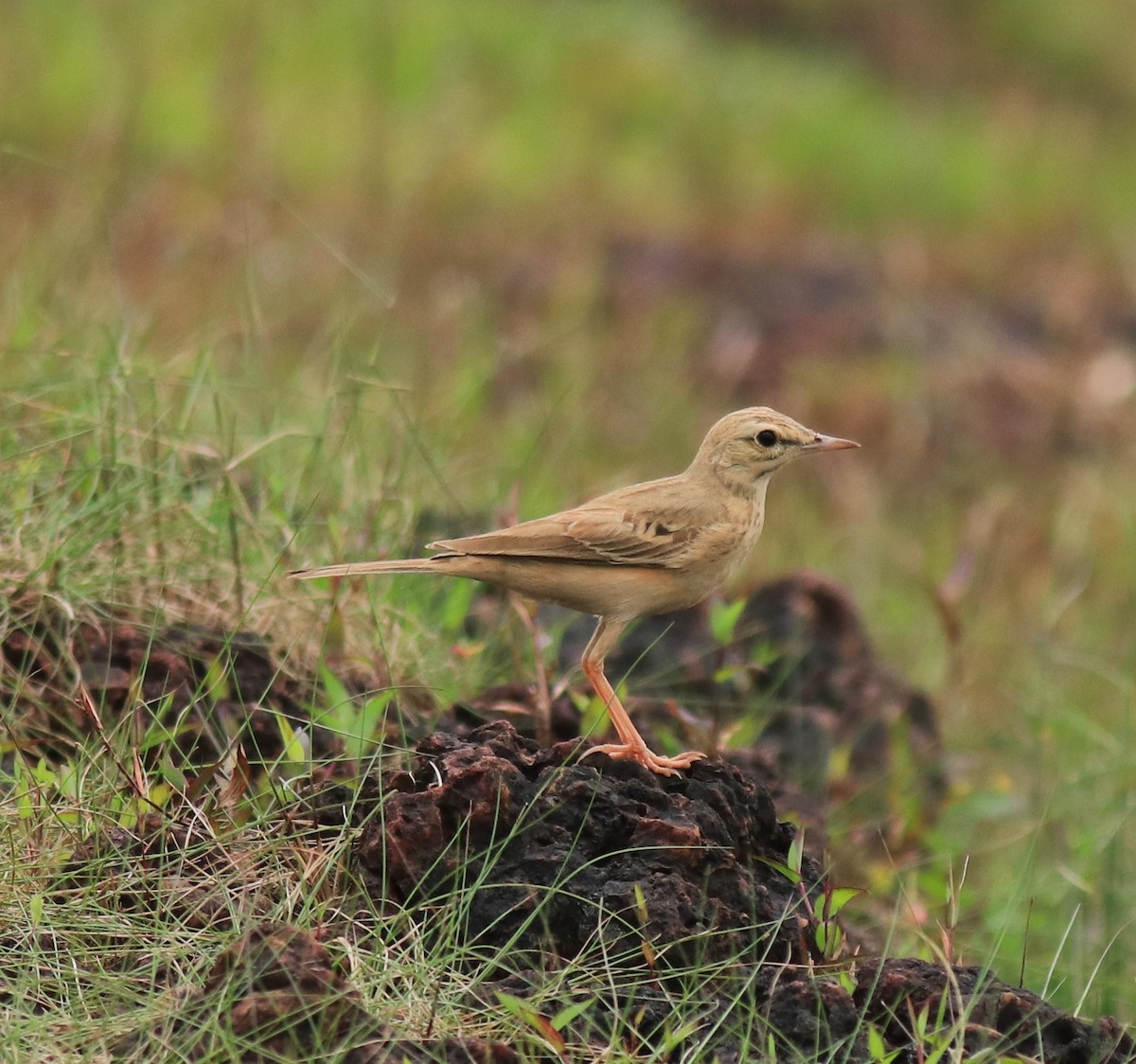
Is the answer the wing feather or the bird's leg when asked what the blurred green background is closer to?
the wing feather

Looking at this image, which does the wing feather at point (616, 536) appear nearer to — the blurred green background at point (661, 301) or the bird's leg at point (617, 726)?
the bird's leg at point (617, 726)

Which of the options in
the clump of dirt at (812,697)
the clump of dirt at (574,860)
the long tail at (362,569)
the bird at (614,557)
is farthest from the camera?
the clump of dirt at (812,697)

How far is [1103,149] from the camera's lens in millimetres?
17359

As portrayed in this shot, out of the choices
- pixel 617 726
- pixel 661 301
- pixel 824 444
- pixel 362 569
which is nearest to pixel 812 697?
pixel 824 444

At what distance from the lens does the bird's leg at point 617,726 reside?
12.8 ft

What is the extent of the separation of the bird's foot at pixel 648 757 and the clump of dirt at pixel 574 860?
4.2 inches

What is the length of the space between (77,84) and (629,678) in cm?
914

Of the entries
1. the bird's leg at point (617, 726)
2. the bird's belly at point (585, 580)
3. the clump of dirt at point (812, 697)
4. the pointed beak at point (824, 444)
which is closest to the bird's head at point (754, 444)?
the pointed beak at point (824, 444)

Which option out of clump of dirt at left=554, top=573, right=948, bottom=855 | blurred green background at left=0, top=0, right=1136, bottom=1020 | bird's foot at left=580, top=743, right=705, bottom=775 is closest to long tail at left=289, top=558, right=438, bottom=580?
blurred green background at left=0, top=0, right=1136, bottom=1020

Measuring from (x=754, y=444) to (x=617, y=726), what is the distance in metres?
0.89

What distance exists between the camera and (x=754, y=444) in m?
4.49

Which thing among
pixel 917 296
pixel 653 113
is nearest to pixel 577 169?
pixel 653 113

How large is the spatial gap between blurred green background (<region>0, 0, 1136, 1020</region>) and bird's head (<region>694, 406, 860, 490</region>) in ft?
3.45

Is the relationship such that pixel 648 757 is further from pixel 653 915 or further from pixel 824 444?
pixel 824 444
